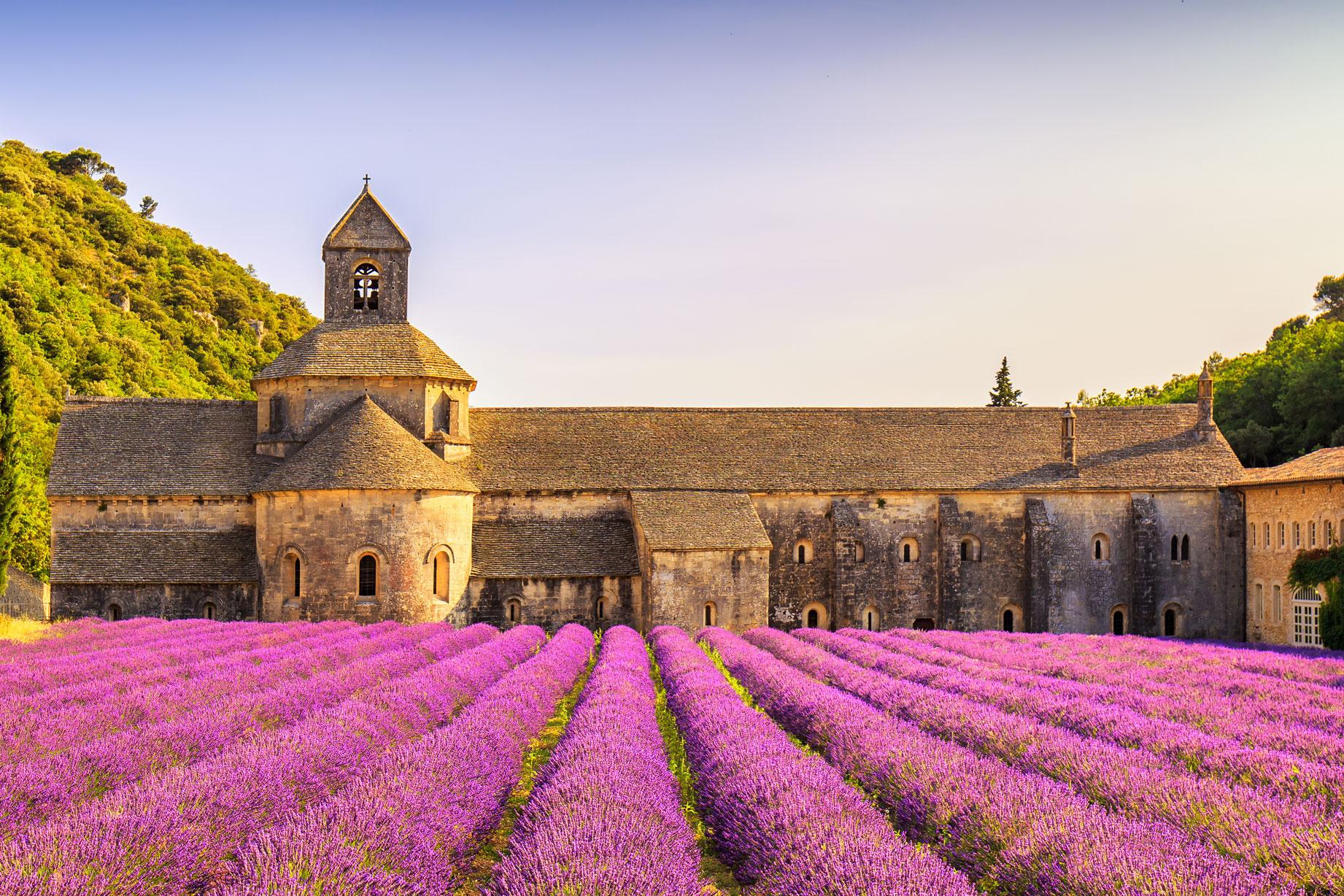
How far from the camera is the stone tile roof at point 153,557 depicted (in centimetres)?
3038

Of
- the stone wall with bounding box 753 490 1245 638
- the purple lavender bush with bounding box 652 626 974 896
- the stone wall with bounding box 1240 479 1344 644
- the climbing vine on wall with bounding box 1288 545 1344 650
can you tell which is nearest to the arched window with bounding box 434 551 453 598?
the stone wall with bounding box 753 490 1245 638

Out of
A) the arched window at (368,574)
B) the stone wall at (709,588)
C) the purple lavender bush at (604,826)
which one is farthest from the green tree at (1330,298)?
the purple lavender bush at (604,826)

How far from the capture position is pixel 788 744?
36.6 feet

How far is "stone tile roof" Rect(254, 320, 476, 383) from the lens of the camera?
33844 mm

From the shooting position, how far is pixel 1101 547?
35.8 metres

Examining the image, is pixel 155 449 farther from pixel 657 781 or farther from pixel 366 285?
pixel 657 781

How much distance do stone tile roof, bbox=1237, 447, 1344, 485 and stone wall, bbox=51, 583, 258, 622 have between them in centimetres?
3170

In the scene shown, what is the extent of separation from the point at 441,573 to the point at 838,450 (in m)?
14.7

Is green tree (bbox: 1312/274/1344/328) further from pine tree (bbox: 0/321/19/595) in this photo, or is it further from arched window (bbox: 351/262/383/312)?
pine tree (bbox: 0/321/19/595)

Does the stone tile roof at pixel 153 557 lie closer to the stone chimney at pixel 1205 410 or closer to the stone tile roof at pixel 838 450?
the stone tile roof at pixel 838 450

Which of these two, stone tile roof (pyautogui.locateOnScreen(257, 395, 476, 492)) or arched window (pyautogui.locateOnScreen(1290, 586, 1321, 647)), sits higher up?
stone tile roof (pyautogui.locateOnScreen(257, 395, 476, 492))

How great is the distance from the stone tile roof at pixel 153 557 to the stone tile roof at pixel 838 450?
308 inches

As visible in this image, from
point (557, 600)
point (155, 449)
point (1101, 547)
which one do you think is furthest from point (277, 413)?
point (1101, 547)

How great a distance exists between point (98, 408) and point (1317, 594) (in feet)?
128
